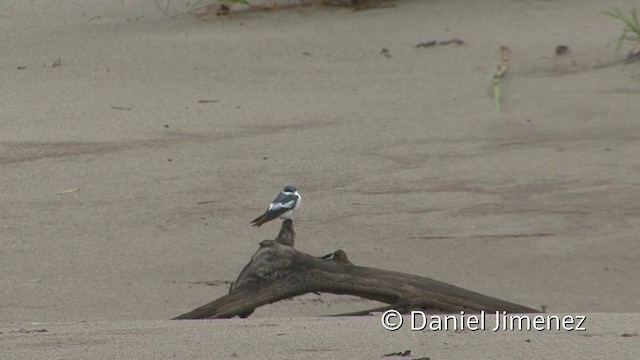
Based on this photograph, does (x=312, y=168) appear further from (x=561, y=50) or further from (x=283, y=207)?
(x=561, y=50)

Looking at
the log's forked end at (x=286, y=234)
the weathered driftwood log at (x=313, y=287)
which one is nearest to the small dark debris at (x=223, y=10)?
the log's forked end at (x=286, y=234)

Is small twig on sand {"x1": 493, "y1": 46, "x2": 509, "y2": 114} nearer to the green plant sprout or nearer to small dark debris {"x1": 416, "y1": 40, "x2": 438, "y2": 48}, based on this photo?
small dark debris {"x1": 416, "y1": 40, "x2": 438, "y2": 48}

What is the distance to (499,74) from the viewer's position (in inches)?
231

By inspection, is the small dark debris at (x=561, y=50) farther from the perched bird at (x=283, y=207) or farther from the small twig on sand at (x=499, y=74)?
the perched bird at (x=283, y=207)

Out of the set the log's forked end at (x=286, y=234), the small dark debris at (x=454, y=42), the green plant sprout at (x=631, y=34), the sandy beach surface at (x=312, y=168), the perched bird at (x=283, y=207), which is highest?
the green plant sprout at (x=631, y=34)

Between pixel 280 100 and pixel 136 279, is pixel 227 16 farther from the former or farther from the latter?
pixel 136 279

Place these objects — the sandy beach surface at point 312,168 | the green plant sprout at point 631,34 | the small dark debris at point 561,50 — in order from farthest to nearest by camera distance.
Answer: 1. the small dark debris at point 561,50
2. the green plant sprout at point 631,34
3. the sandy beach surface at point 312,168

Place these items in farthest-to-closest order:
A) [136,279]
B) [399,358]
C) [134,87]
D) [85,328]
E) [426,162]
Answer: [134,87] < [426,162] < [136,279] < [85,328] < [399,358]

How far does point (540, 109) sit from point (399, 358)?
3.26 m

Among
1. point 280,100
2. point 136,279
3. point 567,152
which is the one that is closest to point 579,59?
point 567,152

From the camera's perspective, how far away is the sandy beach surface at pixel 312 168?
3.01 meters

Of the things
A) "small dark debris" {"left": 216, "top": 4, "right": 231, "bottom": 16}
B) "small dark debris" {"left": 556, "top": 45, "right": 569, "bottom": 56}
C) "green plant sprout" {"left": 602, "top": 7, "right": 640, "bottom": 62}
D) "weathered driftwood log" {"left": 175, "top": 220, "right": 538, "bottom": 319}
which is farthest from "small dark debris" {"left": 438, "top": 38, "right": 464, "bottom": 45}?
"weathered driftwood log" {"left": 175, "top": 220, "right": 538, "bottom": 319}

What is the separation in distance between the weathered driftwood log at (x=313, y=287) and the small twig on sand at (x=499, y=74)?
243 cm

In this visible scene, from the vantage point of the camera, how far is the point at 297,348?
2551 millimetres
